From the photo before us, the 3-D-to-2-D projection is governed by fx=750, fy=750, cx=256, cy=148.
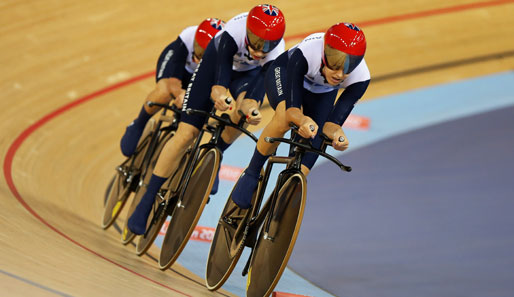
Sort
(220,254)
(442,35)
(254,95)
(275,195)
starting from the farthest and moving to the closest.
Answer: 1. (442,35)
2. (254,95)
3. (220,254)
4. (275,195)

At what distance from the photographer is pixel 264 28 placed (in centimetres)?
350

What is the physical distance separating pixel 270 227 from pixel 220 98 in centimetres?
69

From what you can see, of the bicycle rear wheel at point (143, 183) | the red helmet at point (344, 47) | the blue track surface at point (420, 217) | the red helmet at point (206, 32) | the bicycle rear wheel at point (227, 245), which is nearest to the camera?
the red helmet at point (344, 47)

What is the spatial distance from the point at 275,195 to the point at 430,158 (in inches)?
126

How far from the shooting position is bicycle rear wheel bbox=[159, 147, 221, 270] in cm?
375

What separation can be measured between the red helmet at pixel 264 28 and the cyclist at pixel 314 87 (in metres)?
0.10

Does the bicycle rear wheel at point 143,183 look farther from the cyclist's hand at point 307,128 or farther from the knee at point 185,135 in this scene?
the cyclist's hand at point 307,128

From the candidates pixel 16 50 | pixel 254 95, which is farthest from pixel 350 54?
pixel 16 50

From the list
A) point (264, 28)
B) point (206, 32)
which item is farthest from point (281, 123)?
point (206, 32)

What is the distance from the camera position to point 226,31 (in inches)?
151

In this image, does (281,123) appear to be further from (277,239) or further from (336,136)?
(277,239)

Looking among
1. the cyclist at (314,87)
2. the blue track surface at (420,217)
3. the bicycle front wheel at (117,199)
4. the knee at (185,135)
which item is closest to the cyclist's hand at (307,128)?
the cyclist at (314,87)

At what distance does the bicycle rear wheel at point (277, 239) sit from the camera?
10.4 feet

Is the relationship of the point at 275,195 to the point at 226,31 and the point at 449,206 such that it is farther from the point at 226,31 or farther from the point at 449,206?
the point at 449,206
